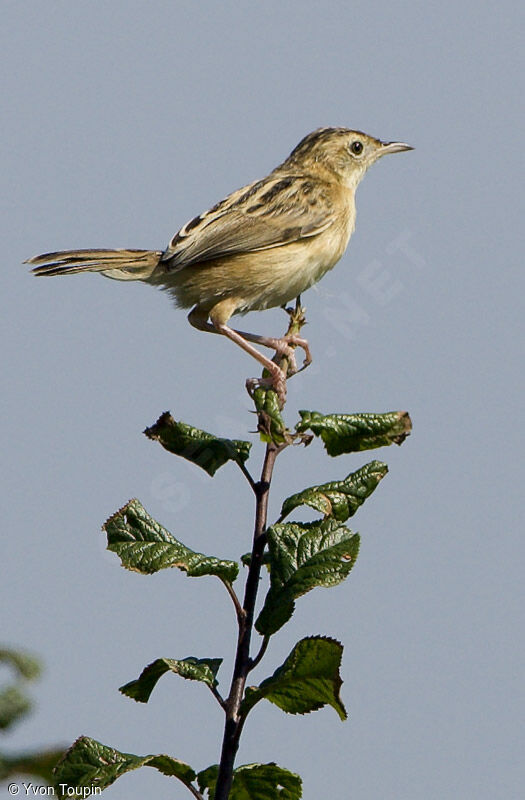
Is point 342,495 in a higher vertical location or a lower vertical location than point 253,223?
lower

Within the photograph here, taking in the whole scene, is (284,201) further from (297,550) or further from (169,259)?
(297,550)

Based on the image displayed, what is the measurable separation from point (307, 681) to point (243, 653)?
19 cm

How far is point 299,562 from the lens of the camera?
8.99ft

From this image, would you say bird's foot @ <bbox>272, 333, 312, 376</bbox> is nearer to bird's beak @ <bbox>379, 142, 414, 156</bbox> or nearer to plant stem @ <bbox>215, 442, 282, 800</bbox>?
plant stem @ <bbox>215, 442, 282, 800</bbox>

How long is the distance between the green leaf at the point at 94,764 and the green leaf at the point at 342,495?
81cm

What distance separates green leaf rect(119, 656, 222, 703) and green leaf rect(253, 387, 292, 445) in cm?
79

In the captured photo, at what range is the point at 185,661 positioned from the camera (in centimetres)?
279

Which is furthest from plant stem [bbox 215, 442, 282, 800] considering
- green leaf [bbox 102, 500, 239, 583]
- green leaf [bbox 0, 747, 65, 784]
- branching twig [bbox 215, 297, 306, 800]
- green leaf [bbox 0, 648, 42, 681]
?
green leaf [bbox 0, 648, 42, 681]

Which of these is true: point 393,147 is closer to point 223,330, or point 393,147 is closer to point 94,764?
point 223,330

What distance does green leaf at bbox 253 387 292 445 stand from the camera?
327 cm

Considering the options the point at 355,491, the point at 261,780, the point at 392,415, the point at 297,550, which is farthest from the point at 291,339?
the point at 261,780

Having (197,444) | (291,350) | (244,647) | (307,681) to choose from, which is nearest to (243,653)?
(244,647)

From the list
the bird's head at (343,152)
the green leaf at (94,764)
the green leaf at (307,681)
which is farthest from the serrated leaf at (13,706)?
the bird's head at (343,152)

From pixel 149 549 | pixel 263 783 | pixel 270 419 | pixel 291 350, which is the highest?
pixel 291 350
